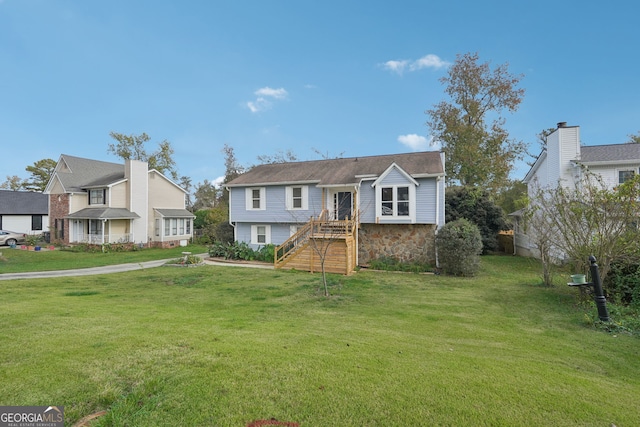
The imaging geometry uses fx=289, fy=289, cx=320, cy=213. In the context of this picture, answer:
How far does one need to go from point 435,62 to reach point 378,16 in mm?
8080

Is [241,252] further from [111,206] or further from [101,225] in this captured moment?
[111,206]

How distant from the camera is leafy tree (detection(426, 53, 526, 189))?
23641 millimetres

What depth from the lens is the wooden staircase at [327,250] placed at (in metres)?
14.3

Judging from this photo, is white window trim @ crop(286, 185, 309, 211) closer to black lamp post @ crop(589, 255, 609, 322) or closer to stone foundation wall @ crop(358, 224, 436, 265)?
stone foundation wall @ crop(358, 224, 436, 265)

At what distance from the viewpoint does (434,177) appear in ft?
49.3

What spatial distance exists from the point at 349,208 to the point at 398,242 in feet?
11.3

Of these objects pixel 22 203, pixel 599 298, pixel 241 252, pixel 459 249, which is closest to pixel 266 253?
pixel 241 252

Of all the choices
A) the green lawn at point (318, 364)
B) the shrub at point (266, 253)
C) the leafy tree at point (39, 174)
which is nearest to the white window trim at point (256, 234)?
the shrub at point (266, 253)

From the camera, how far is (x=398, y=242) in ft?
52.4

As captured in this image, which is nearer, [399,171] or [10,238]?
[399,171]

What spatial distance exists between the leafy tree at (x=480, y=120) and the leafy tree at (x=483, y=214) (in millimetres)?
3935

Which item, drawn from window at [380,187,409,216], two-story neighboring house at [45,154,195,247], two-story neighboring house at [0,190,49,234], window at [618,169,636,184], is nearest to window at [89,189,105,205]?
two-story neighboring house at [45,154,195,247]

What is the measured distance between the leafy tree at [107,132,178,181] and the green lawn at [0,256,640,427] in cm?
3334

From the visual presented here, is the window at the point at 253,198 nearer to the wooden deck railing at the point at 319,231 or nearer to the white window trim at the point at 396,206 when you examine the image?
the wooden deck railing at the point at 319,231
